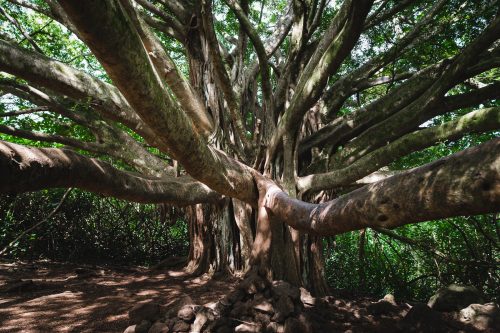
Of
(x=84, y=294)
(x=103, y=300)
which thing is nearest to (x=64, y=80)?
(x=103, y=300)

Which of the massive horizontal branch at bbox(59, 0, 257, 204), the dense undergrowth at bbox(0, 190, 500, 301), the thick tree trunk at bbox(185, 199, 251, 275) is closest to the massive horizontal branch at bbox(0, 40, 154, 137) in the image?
the massive horizontal branch at bbox(59, 0, 257, 204)

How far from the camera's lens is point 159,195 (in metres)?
3.23

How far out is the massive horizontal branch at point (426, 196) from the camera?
46.9 inches

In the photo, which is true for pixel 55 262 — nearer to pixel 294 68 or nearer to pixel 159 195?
pixel 159 195

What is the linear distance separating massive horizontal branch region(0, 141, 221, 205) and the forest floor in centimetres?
119

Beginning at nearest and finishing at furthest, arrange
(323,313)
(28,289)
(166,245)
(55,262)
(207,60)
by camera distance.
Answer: (323,313)
(28,289)
(207,60)
(55,262)
(166,245)

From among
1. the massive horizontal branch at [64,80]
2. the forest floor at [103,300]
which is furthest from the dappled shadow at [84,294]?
the massive horizontal branch at [64,80]

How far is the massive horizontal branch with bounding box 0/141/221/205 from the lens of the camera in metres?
1.59

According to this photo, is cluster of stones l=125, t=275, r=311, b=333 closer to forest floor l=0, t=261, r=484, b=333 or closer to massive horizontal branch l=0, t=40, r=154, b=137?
forest floor l=0, t=261, r=484, b=333

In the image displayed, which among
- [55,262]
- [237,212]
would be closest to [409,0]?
[237,212]

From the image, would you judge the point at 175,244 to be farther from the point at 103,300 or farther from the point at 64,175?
the point at 64,175

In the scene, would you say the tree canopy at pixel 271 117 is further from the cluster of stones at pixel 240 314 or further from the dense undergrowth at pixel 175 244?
the dense undergrowth at pixel 175 244

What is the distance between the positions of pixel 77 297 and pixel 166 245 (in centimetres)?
431

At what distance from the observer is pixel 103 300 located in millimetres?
3951
